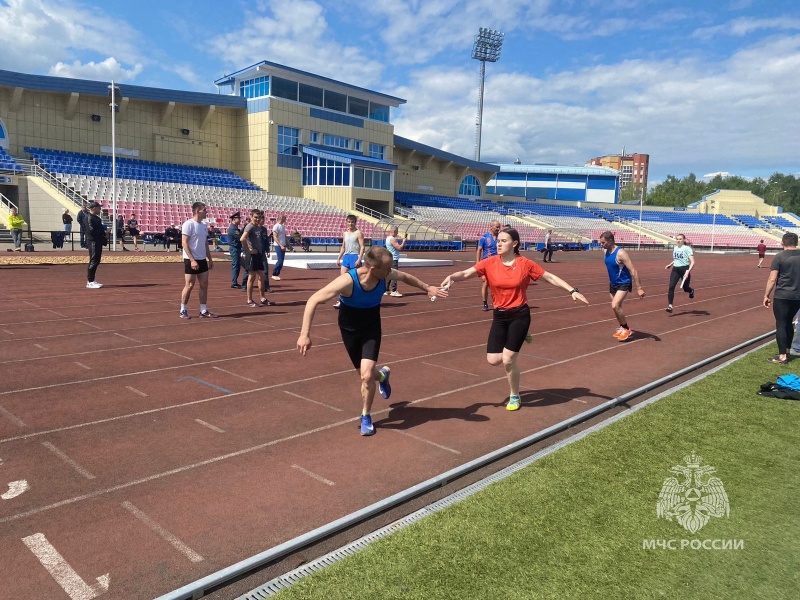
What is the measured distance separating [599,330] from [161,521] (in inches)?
379

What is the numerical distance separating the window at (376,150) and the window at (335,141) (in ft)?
9.24

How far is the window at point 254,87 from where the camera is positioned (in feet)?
145

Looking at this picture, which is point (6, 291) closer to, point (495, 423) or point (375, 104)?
point (495, 423)

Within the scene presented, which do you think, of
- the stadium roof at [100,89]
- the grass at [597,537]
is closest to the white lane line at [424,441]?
the grass at [597,537]

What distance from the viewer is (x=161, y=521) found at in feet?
12.4

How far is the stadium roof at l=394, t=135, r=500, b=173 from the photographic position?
56.7 m

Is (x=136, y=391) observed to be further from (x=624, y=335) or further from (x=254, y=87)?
(x=254, y=87)

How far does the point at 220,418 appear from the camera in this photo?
5711 mm

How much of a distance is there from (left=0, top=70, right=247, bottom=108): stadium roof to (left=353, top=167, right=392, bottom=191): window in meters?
10.5

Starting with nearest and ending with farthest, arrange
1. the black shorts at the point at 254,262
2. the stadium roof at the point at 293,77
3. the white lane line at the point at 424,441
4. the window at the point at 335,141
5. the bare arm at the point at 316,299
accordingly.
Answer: the bare arm at the point at 316,299 → the white lane line at the point at 424,441 → the black shorts at the point at 254,262 → the stadium roof at the point at 293,77 → the window at the point at 335,141

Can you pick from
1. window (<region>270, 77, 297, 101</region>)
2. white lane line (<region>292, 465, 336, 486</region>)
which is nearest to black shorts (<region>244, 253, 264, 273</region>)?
white lane line (<region>292, 465, 336, 486</region>)

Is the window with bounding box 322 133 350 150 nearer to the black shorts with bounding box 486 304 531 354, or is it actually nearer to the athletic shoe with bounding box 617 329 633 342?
the athletic shoe with bounding box 617 329 633 342

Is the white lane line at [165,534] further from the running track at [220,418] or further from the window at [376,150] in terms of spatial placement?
the window at [376,150]

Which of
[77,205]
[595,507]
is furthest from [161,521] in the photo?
[77,205]
